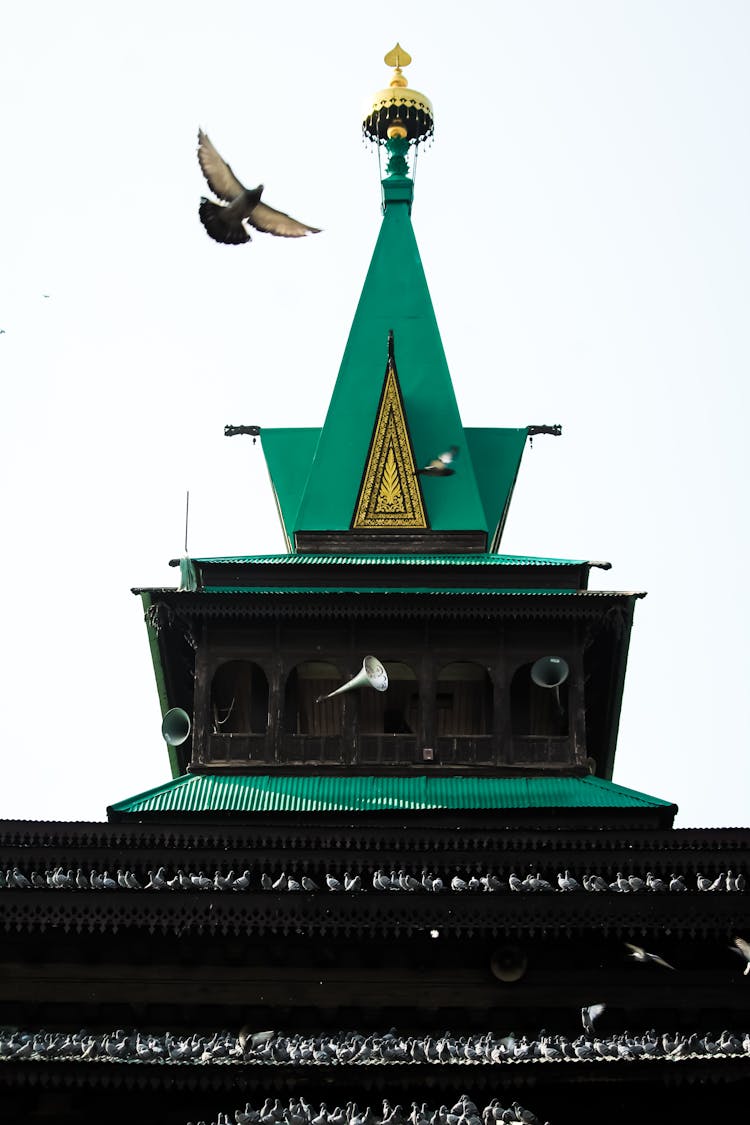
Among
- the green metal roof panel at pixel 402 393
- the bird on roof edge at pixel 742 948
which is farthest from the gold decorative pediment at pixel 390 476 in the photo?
the bird on roof edge at pixel 742 948

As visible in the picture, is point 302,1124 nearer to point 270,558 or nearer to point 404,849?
point 404,849

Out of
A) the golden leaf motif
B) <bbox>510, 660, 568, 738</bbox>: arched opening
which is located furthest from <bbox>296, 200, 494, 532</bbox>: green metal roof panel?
<bbox>510, 660, 568, 738</bbox>: arched opening

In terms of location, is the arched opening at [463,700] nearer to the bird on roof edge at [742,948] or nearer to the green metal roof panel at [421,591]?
the green metal roof panel at [421,591]

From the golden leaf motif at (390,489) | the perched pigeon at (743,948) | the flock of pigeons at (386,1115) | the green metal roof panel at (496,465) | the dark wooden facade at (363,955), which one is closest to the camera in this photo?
the flock of pigeons at (386,1115)

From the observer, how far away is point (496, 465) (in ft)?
142

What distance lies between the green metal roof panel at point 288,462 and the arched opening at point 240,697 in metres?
5.10

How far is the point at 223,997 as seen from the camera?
28.5 metres

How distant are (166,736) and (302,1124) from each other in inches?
528

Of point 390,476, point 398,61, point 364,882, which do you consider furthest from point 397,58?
point 364,882

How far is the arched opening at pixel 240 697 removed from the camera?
3769cm

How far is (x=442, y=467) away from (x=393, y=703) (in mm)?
5200

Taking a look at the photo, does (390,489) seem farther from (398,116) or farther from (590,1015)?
(590,1015)

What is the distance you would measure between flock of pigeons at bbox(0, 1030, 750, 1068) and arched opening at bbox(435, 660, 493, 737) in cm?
1093

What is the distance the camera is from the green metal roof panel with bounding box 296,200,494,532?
136ft
